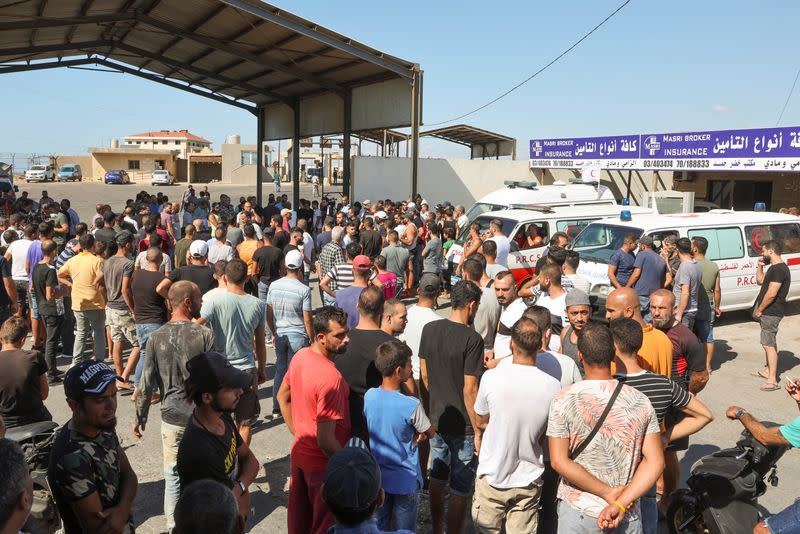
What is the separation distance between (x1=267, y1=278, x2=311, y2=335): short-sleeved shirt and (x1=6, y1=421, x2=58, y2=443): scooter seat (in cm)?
262

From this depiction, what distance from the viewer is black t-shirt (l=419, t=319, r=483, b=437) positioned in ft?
13.9

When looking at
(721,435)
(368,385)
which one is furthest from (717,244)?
(368,385)

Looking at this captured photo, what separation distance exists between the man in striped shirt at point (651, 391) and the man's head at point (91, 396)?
9.01 feet

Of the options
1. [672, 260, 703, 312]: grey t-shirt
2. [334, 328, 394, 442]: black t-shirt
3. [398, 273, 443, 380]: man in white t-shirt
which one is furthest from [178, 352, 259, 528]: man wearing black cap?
[672, 260, 703, 312]: grey t-shirt

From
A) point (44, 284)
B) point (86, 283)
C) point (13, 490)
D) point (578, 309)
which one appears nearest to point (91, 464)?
point (13, 490)

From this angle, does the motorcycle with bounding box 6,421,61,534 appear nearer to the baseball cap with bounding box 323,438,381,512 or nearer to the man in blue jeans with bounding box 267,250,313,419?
the baseball cap with bounding box 323,438,381,512

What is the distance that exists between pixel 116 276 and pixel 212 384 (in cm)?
482

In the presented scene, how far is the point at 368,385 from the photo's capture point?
162 inches

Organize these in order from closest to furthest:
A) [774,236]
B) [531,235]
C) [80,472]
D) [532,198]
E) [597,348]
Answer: [80,472], [597,348], [774,236], [531,235], [532,198]

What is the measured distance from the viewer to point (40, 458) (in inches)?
150

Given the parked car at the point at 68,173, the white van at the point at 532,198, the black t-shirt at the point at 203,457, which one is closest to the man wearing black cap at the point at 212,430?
the black t-shirt at the point at 203,457

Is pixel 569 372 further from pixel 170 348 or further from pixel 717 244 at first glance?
pixel 717 244

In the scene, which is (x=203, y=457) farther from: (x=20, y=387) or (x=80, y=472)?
(x=20, y=387)

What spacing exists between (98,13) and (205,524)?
19.0 m
